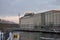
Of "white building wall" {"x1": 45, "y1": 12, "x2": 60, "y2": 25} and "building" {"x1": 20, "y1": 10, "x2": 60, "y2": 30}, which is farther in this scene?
"white building wall" {"x1": 45, "y1": 12, "x2": 60, "y2": 25}

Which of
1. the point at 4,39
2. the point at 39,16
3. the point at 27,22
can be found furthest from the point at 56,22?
the point at 4,39

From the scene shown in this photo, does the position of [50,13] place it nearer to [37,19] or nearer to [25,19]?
[37,19]

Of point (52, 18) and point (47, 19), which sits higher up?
point (52, 18)

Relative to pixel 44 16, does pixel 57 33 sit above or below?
below

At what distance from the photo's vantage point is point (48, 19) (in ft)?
147

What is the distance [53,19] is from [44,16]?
3701 millimetres

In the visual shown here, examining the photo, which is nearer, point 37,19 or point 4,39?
point 4,39

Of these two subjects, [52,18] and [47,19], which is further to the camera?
[47,19]

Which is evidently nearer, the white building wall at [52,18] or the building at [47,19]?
the building at [47,19]

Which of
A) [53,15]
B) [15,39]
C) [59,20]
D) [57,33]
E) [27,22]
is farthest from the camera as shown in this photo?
[27,22]

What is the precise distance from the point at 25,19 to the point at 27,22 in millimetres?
3366

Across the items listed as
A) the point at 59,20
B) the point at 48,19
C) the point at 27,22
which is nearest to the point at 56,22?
the point at 59,20

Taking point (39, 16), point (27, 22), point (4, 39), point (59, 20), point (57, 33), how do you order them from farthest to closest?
point (27, 22) < point (39, 16) < point (59, 20) < point (57, 33) < point (4, 39)

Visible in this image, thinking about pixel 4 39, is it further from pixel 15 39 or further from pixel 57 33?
pixel 57 33
